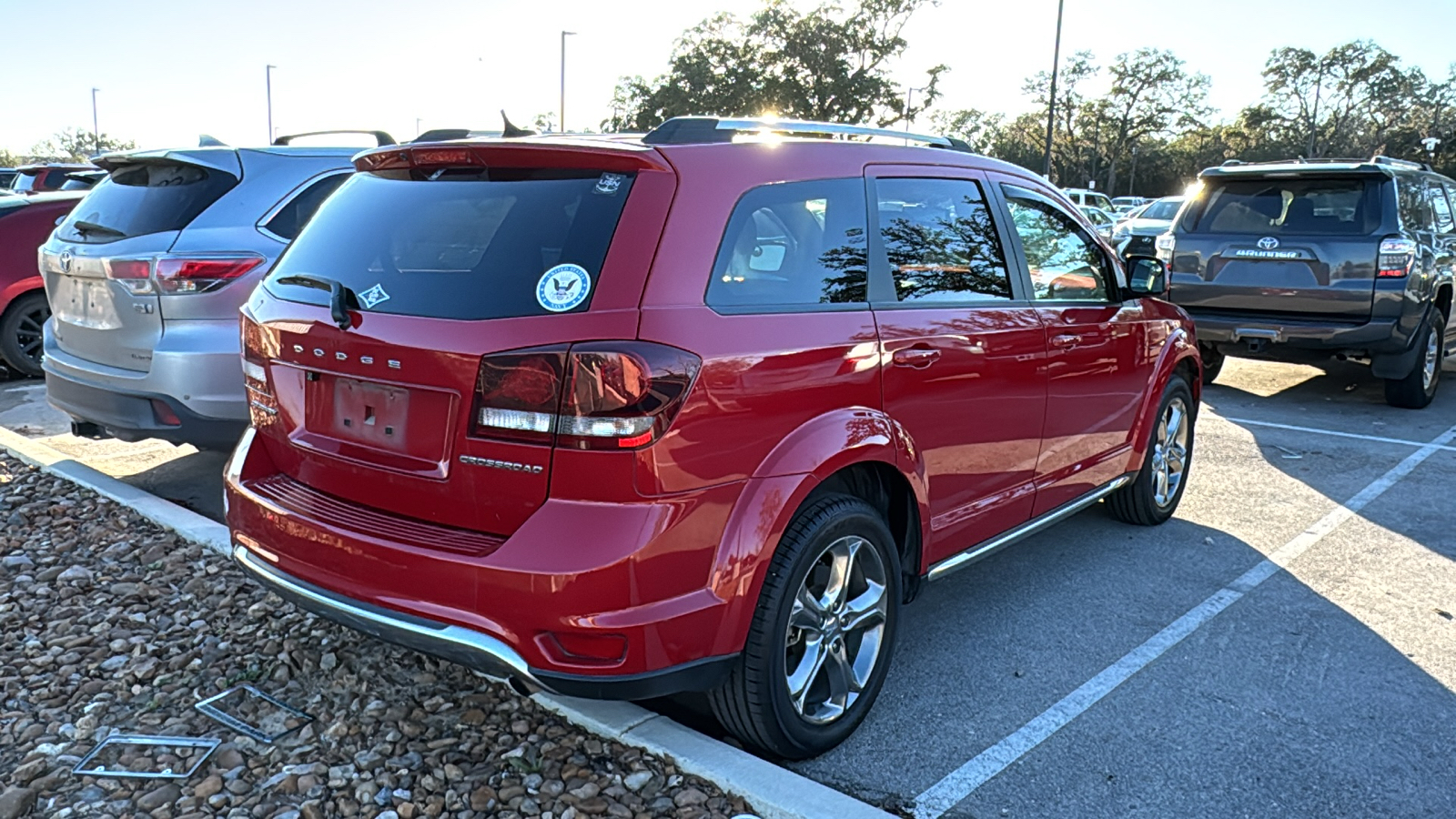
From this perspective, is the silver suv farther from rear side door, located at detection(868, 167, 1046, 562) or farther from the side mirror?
the side mirror

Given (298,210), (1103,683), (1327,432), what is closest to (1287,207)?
(1327,432)

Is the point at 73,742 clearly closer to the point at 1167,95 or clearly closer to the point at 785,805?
the point at 785,805

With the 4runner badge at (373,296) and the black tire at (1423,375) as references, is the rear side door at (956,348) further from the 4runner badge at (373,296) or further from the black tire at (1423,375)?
the black tire at (1423,375)

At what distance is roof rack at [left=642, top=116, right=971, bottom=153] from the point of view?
2936 millimetres

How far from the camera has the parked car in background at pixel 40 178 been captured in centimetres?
1480

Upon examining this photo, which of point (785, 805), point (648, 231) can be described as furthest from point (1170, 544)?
point (648, 231)

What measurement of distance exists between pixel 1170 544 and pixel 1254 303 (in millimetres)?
4118

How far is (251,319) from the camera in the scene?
3.24 m

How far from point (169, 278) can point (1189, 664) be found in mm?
4516

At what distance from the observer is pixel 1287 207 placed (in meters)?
8.45

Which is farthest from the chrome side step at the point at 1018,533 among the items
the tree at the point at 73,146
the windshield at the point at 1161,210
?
the tree at the point at 73,146

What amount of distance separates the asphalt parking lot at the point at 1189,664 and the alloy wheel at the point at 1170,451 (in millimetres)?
196

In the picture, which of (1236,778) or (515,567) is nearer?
(515,567)

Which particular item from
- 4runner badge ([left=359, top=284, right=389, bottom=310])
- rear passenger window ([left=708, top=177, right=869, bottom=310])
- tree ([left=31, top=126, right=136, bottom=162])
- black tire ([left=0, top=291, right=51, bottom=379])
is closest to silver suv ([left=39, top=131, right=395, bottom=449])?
4runner badge ([left=359, top=284, right=389, bottom=310])
